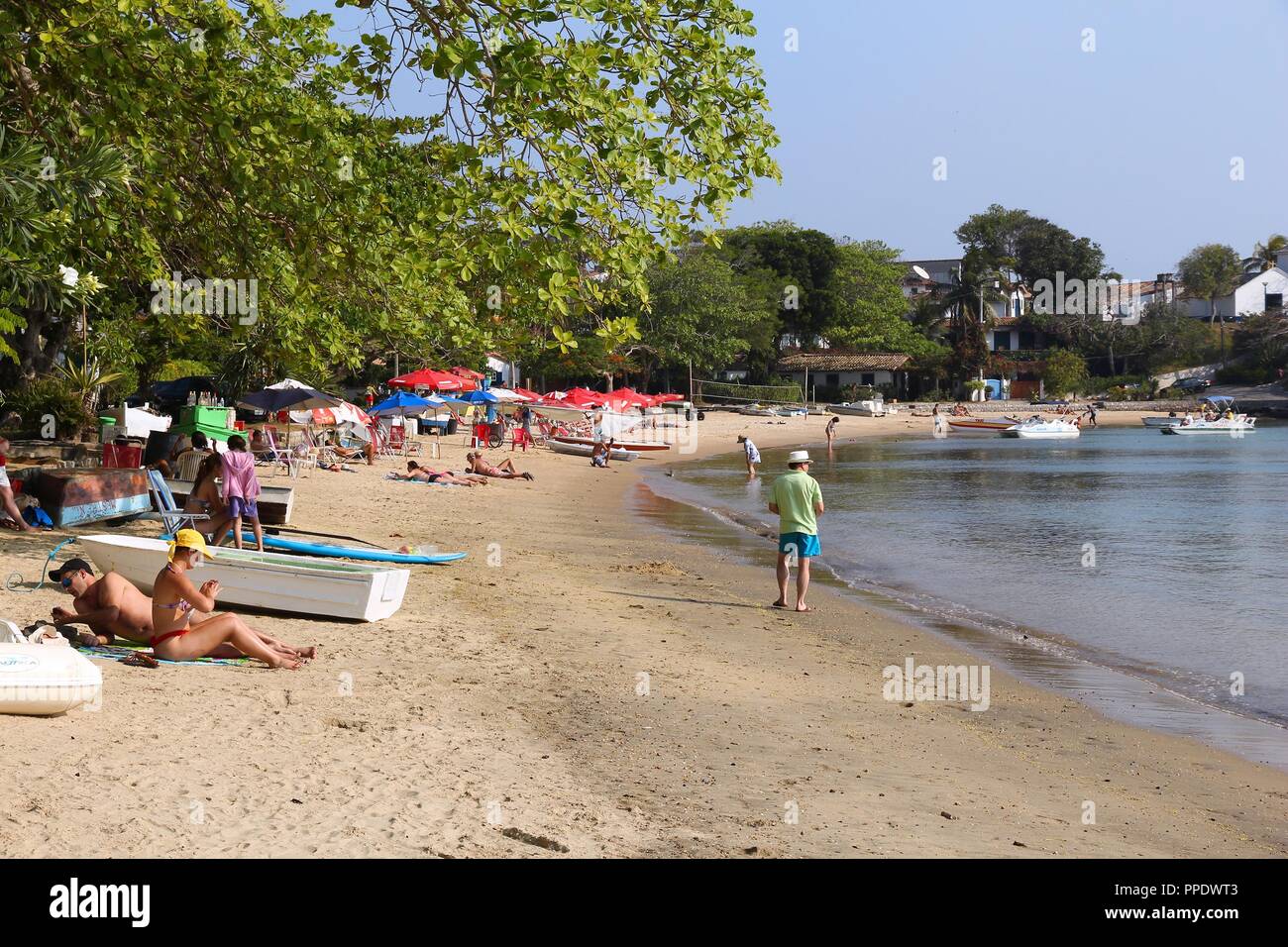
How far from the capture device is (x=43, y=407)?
86.5ft

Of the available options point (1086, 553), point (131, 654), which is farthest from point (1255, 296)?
point (131, 654)

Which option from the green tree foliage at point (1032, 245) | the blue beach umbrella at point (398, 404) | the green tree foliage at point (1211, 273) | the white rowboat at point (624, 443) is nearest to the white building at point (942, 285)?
the green tree foliage at point (1032, 245)

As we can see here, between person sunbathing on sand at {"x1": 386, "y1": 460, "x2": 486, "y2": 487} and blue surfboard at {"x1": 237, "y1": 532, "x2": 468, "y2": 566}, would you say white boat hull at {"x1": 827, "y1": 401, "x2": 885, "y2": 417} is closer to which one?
person sunbathing on sand at {"x1": 386, "y1": 460, "x2": 486, "y2": 487}

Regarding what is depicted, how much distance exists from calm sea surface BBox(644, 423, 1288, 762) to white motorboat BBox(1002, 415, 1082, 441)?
20.7 m

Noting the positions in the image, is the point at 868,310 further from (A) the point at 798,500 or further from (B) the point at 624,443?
(A) the point at 798,500

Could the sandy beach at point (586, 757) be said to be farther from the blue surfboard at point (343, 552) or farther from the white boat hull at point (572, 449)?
the white boat hull at point (572, 449)

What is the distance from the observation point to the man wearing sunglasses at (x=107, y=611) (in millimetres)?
9102

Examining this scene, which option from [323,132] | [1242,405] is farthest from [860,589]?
[1242,405]

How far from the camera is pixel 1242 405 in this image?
9094cm

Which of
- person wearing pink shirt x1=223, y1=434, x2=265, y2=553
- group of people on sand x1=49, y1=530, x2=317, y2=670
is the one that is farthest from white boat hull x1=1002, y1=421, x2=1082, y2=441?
group of people on sand x1=49, y1=530, x2=317, y2=670

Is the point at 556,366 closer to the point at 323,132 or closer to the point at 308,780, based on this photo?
the point at 323,132

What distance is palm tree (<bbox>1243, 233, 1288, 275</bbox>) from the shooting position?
113 metres

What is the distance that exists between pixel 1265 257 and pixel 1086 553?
110 m
